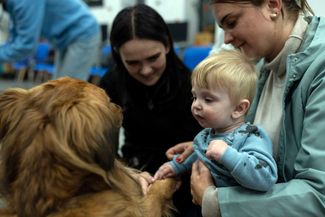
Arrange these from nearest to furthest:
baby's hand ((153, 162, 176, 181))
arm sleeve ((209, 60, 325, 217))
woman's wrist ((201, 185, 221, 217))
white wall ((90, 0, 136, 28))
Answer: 1. arm sleeve ((209, 60, 325, 217))
2. woman's wrist ((201, 185, 221, 217))
3. baby's hand ((153, 162, 176, 181))
4. white wall ((90, 0, 136, 28))

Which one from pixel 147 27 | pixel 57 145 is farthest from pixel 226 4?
pixel 57 145

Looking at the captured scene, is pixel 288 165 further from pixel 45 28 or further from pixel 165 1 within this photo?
pixel 165 1

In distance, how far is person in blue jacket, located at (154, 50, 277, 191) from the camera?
138 centimetres

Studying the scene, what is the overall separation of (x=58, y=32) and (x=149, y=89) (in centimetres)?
170

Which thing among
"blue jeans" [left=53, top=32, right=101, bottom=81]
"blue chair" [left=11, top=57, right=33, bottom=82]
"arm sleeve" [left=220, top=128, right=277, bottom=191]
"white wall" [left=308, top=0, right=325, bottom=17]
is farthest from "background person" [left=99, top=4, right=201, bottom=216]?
"blue chair" [left=11, top=57, right=33, bottom=82]

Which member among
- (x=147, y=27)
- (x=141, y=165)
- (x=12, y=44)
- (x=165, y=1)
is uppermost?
(x=147, y=27)

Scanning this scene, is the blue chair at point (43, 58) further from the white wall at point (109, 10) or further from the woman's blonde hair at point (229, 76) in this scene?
the woman's blonde hair at point (229, 76)

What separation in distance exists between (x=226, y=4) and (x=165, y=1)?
26.4ft

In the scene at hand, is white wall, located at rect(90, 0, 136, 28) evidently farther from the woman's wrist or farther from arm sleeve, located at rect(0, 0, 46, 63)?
the woman's wrist

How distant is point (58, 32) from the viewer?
3.54 metres

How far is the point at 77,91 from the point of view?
125 cm

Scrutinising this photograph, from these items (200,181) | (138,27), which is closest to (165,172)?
(200,181)

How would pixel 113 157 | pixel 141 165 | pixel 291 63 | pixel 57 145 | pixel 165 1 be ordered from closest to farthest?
pixel 57 145 < pixel 113 157 < pixel 291 63 < pixel 141 165 < pixel 165 1

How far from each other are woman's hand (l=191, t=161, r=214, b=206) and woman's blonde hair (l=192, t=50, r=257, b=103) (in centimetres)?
28
